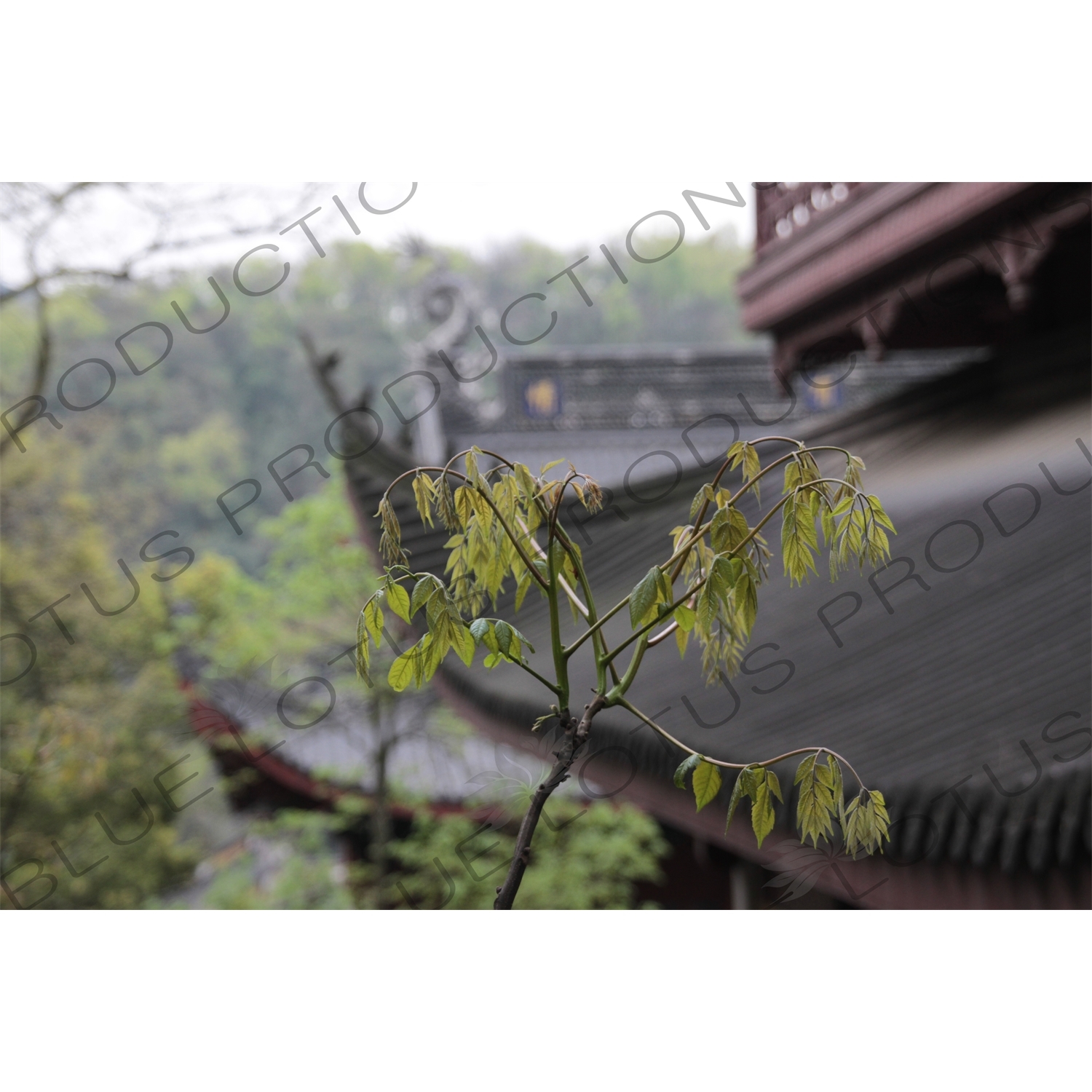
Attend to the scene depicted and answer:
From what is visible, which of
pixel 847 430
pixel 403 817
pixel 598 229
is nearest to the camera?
pixel 847 430

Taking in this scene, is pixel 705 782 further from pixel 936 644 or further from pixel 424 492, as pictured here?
pixel 936 644

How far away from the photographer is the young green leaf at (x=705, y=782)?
0.61 metres

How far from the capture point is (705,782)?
62 centimetres

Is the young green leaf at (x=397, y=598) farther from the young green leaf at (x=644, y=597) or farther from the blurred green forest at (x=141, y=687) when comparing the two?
the blurred green forest at (x=141, y=687)

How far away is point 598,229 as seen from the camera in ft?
47.8

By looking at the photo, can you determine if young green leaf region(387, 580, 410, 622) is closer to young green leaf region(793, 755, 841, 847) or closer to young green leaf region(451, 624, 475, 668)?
young green leaf region(451, 624, 475, 668)

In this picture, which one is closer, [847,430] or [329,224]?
[847,430]

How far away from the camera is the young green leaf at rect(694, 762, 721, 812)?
0.61m

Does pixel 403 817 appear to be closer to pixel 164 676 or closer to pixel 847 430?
pixel 164 676

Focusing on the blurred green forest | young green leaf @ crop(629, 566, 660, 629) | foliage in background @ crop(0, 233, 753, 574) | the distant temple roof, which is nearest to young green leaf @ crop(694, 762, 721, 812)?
young green leaf @ crop(629, 566, 660, 629)

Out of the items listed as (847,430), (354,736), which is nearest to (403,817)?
(354,736)

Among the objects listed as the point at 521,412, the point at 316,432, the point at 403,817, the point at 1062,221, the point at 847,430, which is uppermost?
the point at 316,432

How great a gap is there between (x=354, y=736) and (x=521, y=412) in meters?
1.87

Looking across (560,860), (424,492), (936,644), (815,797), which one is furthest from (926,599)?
(560,860)
